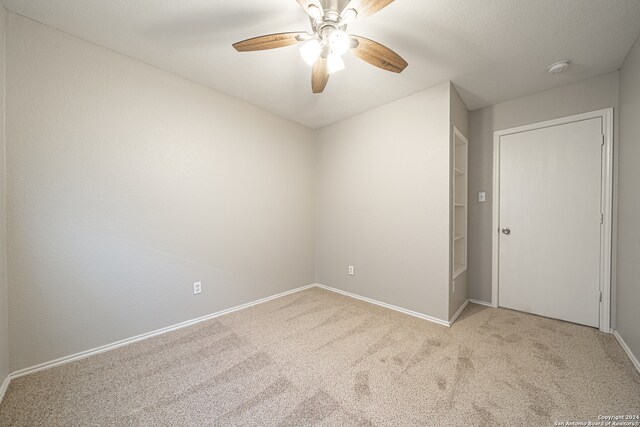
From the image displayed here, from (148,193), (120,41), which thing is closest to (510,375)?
(148,193)

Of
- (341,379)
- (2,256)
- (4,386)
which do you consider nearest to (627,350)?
(341,379)

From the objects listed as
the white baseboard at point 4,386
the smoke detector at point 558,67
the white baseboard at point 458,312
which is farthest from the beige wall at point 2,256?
the smoke detector at point 558,67

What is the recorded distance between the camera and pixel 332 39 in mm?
1434

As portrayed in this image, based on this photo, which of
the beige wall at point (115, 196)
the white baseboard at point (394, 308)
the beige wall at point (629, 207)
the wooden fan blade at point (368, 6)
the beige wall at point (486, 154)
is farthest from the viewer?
the beige wall at point (486, 154)

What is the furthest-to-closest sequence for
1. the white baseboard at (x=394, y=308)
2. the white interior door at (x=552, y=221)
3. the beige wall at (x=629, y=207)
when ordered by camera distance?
the white baseboard at (x=394, y=308), the white interior door at (x=552, y=221), the beige wall at (x=629, y=207)

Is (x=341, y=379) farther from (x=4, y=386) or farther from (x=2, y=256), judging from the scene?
(x=2, y=256)

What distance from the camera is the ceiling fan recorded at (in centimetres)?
130

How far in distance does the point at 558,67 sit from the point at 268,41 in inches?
96.7

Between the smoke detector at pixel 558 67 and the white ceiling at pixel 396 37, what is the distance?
6 centimetres

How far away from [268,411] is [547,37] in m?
3.12

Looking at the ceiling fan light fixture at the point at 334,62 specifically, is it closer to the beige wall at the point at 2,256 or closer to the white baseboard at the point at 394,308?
the beige wall at the point at 2,256

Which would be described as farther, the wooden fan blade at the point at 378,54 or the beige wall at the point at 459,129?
the beige wall at the point at 459,129

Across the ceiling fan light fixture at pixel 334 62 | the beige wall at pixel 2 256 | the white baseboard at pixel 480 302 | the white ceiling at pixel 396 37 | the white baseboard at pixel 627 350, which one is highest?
the white ceiling at pixel 396 37

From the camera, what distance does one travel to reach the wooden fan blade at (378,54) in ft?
4.84
